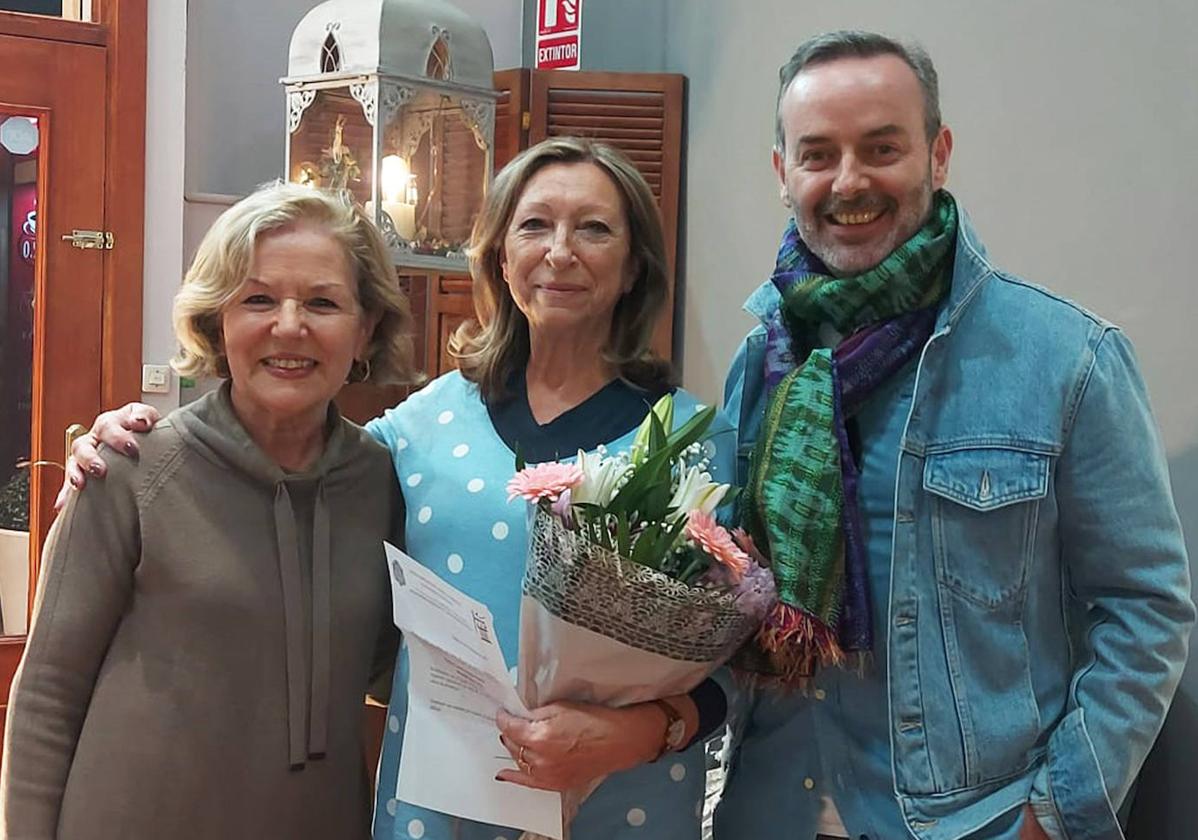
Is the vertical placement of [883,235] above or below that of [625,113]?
below

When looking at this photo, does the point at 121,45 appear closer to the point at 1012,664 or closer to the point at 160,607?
the point at 160,607

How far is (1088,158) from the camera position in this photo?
2242 mm

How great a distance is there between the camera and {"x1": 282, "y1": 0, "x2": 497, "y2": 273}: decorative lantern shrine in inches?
125

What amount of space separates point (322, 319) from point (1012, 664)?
0.94 m

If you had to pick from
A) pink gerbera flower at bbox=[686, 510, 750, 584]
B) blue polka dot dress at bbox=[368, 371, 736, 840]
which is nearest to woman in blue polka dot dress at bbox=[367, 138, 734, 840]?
blue polka dot dress at bbox=[368, 371, 736, 840]

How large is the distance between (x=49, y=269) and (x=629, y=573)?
3222mm

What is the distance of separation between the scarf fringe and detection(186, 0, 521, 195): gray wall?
11.1 feet

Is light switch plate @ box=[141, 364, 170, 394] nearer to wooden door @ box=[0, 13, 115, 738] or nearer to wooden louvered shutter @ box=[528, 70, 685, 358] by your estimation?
wooden door @ box=[0, 13, 115, 738]

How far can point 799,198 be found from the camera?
157 cm

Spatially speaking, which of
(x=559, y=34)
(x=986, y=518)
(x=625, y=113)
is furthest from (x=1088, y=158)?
(x=559, y=34)

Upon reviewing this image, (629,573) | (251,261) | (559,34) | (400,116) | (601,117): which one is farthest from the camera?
(559,34)

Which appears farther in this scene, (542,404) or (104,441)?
(542,404)

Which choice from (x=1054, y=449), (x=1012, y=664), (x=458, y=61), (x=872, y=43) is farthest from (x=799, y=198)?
(x=458, y=61)

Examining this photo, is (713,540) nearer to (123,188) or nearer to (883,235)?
(883,235)
